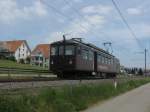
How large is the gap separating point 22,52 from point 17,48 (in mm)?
3621

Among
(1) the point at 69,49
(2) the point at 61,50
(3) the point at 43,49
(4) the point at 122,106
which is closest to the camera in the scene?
(4) the point at 122,106

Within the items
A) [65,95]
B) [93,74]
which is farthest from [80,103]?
[93,74]

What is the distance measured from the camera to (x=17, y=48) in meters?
139

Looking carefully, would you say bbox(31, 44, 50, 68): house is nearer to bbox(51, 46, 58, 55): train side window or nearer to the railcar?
the railcar

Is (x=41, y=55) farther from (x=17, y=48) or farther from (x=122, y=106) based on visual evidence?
(x=122, y=106)

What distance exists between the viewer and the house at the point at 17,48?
13707 cm

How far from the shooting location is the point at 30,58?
13725cm

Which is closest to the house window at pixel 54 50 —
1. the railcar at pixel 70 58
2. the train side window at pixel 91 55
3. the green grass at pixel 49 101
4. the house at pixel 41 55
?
the railcar at pixel 70 58

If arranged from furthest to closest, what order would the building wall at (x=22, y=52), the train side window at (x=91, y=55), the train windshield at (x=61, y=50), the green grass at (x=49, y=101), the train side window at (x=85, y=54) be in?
the building wall at (x=22, y=52) → the train side window at (x=91, y=55) → the train side window at (x=85, y=54) → the train windshield at (x=61, y=50) → the green grass at (x=49, y=101)

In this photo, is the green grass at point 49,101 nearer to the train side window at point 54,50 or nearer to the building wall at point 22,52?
the train side window at point 54,50

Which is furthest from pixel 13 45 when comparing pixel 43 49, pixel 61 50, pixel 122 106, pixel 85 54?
pixel 122 106

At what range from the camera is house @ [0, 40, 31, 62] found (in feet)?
450

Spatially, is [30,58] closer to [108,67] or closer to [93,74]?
[108,67]

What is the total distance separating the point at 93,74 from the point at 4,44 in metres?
105
